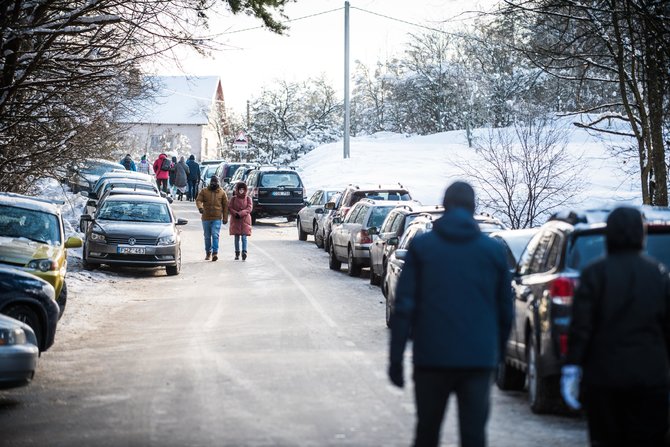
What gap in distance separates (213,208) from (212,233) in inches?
25.6

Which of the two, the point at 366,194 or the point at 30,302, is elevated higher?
the point at 366,194

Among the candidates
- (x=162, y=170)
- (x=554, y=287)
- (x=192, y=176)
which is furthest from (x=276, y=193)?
(x=554, y=287)

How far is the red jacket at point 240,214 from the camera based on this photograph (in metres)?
27.5

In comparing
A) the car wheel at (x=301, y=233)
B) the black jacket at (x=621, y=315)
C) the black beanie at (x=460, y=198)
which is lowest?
the car wheel at (x=301, y=233)

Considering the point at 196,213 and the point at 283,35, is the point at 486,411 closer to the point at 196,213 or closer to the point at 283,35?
the point at 283,35

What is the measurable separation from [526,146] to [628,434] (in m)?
20.8

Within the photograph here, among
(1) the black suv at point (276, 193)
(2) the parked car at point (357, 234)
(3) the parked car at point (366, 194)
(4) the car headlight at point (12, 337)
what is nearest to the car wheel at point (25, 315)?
(4) the car headlight at point (12, 337)

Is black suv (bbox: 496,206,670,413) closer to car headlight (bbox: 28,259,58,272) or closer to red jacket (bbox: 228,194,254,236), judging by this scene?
car headlight (bbox: 28,259,58,272)

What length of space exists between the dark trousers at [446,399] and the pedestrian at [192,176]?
47944 millimetres

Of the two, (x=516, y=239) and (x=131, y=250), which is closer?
(x=516, y=239)

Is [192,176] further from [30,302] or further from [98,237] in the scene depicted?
[30,302]

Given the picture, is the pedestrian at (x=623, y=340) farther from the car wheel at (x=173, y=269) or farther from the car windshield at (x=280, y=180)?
the car windshield at (x=280, y=180)

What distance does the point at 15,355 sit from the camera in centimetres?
981

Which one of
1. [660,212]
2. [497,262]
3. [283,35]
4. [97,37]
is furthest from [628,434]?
[97,37]
